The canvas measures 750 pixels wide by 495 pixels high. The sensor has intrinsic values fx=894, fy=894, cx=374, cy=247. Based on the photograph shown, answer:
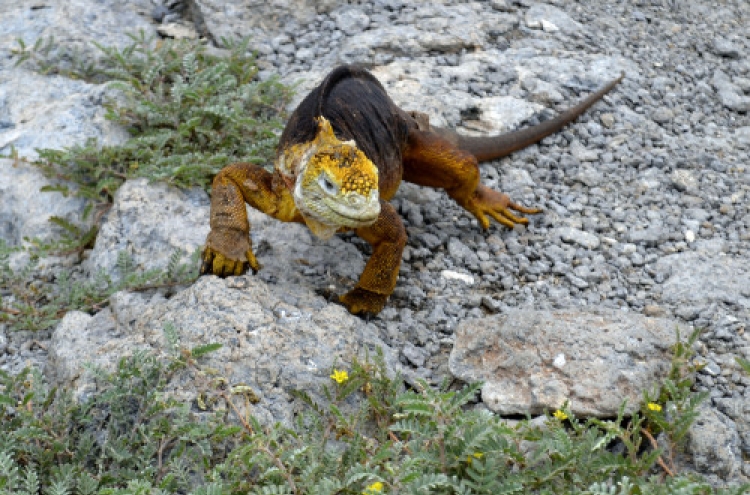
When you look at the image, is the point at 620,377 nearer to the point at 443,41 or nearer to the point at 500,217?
the point at 500,217

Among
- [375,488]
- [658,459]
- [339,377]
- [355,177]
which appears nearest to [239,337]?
[339,377]

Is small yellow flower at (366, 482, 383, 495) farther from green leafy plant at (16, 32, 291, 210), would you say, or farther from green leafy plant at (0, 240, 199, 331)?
green leafy plant at (16, 32, 291, 210)

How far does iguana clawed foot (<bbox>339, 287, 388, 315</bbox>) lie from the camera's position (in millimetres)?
4395

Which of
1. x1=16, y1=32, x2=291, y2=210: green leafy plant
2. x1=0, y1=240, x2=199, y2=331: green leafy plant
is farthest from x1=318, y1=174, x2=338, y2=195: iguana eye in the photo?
x1=16, y1=32, x2=291, y2=210: green leafy plant

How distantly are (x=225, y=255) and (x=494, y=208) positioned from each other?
179 cm

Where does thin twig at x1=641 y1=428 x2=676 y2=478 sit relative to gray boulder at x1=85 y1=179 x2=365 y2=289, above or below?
above

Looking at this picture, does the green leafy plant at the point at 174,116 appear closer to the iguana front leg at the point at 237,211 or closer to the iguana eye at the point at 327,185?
the iguana front leg at the point at 237,211

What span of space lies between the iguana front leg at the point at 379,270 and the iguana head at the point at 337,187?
580 mm

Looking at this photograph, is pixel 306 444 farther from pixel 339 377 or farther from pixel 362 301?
pixel 362 301

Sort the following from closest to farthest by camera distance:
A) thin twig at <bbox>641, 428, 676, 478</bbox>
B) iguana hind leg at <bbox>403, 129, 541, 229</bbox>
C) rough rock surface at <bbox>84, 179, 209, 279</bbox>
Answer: thin twig at <bbox>641, 428, 676, 478</bbox> < rough rock surface at <bbox>84, 179, 209, 279</bbox> < iguana hind leg at <bbox>403, 129, 541, 229</bbox>

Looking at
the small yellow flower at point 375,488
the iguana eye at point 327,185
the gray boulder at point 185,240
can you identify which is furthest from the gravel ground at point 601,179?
the small yellow flower at point 375,488

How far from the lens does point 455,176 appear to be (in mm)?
5207

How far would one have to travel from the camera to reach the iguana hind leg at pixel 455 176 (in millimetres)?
5180

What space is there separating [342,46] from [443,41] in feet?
2.49
